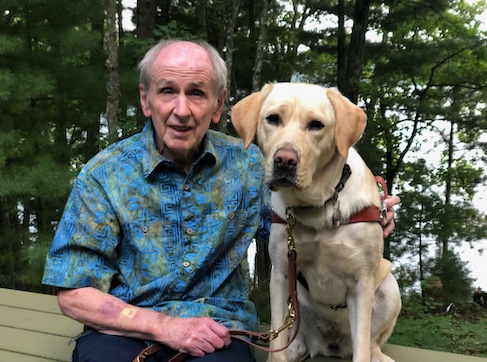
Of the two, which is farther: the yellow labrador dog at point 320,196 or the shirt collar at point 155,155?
the shirt collar at point 155,155

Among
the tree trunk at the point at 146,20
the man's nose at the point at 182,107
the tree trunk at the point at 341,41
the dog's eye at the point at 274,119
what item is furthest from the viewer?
the tree trunk at the point at 341,41

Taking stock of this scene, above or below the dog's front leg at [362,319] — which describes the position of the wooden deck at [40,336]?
below

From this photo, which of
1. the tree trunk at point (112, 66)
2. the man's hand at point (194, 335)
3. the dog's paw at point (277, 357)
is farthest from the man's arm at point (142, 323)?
the tree trunk at point (112, 66)

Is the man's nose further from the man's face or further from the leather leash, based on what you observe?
the leather leash

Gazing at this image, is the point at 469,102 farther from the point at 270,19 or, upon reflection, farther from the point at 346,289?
the point at 346,289

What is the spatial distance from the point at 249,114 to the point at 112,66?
3541mm

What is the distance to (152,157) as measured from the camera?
5.94 feet

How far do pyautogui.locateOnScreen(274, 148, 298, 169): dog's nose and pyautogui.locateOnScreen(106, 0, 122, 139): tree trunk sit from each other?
3460 mm

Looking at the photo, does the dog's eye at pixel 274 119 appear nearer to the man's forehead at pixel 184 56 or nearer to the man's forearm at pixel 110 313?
the man's forehead at pixel 184 56

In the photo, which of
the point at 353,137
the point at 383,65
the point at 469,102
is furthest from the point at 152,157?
the point at 469,102

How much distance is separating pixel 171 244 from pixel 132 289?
217 millimetres

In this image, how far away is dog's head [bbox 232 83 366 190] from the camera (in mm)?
1530

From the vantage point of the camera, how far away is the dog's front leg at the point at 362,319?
1651 mm

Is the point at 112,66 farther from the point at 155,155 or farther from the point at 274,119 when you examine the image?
the point at 274,119
